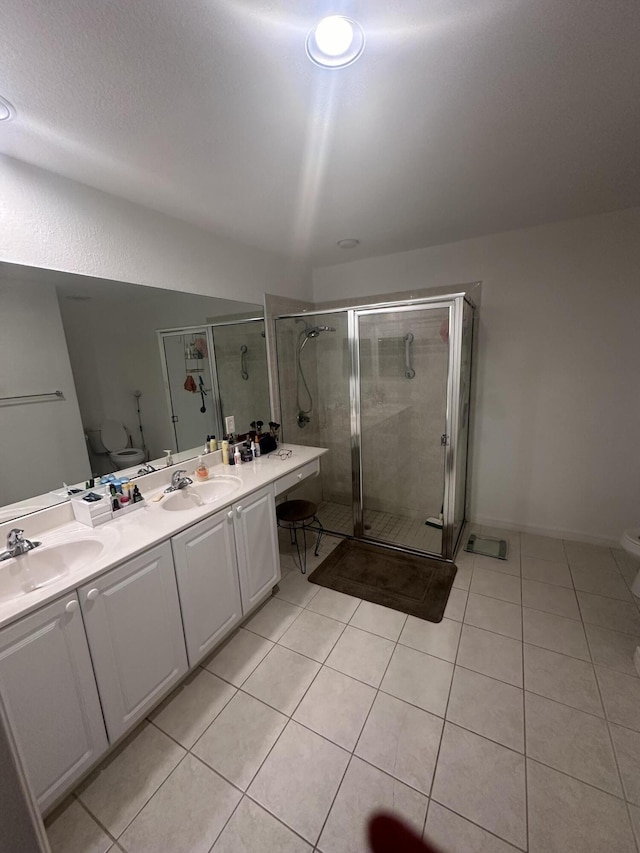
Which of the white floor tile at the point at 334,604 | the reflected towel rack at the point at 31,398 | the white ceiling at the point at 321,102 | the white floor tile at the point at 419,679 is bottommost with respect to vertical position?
the white floor tile at the point at 419,679

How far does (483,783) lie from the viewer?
1.28 metres

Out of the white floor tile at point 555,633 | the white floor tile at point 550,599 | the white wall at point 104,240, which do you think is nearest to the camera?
the white wall at point 104,240

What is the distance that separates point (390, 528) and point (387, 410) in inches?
42.0

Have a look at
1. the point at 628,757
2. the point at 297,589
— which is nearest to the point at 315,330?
the point at 297,589

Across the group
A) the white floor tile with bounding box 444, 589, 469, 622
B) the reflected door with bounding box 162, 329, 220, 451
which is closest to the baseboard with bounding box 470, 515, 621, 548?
the white floor tile with bounding box 444, 589, 469, 622

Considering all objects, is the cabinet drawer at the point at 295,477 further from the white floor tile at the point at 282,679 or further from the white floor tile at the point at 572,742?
the white floor tile at the point at 572,742

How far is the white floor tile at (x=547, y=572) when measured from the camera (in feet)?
7.68

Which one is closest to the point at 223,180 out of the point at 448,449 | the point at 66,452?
the point at 66,452

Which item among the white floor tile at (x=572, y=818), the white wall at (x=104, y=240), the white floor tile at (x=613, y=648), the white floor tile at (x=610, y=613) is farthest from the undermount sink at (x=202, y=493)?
the white floor tile at (x=610, y=613)

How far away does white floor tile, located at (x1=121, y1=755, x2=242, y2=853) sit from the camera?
115cm

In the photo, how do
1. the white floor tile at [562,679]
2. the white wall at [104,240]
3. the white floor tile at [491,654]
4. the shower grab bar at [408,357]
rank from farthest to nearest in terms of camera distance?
the shower grab bar at [408,357], the white floor tile at [491,654], the white floor tile at [562,679], the white wall at [104,240]

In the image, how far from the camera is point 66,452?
5.48 ft

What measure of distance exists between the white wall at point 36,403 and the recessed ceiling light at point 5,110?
582mm

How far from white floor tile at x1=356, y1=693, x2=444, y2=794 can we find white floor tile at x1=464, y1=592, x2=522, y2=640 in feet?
2.27
